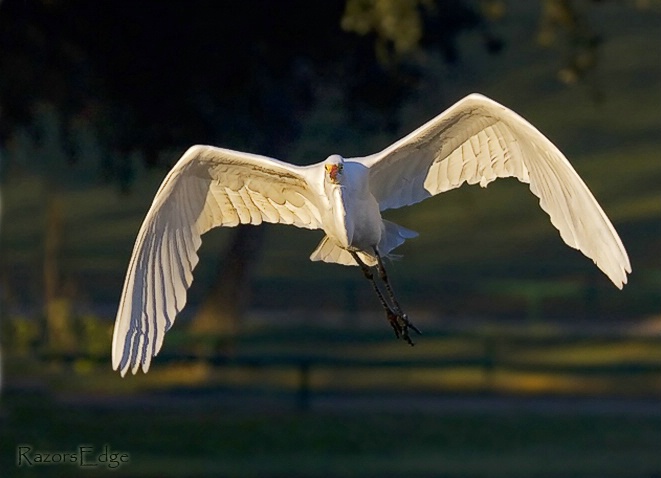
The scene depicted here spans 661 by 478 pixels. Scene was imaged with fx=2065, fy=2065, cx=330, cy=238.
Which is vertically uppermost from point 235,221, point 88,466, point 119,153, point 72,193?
point 72,193

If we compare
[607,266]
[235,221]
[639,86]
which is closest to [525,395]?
[235,221]

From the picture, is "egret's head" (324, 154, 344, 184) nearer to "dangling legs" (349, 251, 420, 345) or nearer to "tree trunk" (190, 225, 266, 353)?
"dangling legs" (349, 251, 420, 345)

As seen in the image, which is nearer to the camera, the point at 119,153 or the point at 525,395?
the point at 119,153

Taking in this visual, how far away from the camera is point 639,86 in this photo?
48.6 metres

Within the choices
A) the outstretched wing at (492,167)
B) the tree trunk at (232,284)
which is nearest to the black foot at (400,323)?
the outstretched wing at (492,167)

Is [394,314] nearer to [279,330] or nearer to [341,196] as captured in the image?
[341,196]

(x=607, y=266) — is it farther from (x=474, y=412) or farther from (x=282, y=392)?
(x=282, y=392)

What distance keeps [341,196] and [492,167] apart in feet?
3.42

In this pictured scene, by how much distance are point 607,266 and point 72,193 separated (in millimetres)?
36545

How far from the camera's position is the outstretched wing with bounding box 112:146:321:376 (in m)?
9.28

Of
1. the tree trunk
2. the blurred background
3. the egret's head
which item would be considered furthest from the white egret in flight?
the tree trunk

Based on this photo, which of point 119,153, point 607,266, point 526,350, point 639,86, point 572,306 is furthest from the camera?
point 639,86

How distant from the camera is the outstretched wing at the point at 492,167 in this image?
8.46 metres

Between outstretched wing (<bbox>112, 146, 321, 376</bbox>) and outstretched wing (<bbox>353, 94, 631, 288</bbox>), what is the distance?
44 cm
